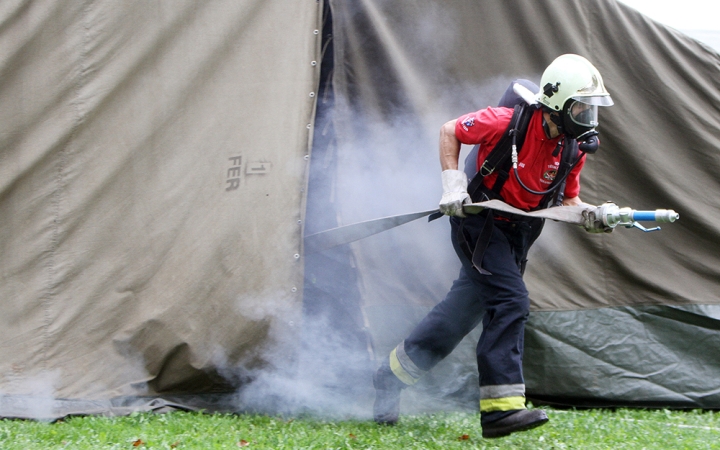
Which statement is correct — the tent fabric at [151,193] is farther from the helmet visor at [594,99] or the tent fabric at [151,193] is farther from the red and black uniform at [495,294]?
the helmet visor at [594,99]

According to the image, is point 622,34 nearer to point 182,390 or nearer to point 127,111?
point 127,111

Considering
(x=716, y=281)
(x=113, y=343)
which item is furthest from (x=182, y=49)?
(x=716, y=281)

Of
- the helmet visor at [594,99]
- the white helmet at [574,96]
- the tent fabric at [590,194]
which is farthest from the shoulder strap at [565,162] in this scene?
the tent fabric at [590,194]

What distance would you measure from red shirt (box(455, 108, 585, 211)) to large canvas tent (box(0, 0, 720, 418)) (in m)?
0.83

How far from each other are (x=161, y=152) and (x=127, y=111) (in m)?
0.26

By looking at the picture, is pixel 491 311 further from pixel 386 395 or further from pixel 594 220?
pixel 386 395

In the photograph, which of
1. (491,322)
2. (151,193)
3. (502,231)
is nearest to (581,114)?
(502,231)

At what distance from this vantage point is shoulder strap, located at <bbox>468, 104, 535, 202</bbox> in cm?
346

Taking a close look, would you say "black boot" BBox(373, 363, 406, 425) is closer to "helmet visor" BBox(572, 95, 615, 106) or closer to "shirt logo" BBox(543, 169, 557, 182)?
"shirt logo" BBox(543, 169, 557, 182)

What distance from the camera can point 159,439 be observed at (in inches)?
131

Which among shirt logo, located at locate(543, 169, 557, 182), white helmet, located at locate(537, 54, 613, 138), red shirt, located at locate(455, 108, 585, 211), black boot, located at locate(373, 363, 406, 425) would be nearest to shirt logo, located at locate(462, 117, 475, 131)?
red shirt, located at locate(455, 108, 585, 211)

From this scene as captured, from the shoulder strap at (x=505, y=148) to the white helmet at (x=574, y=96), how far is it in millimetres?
102

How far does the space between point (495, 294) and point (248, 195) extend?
133cm


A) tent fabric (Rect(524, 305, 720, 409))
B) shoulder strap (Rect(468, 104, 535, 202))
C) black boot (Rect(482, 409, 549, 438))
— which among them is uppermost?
shoulder strap (Rect(468, 104, 535, 202))
